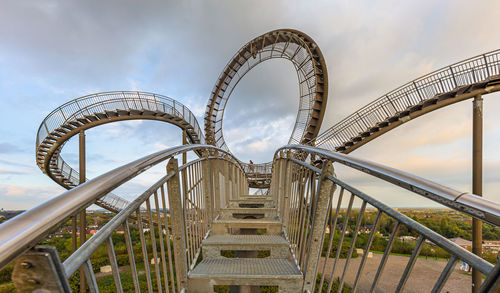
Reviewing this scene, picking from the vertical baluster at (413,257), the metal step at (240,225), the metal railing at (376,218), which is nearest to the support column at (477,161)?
the metal step at (240,225)

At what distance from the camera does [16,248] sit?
422mm

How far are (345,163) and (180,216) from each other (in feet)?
3.60

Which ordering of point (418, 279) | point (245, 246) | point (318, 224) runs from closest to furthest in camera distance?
point (318, 224) → point (245, 246) → point (418, 279)

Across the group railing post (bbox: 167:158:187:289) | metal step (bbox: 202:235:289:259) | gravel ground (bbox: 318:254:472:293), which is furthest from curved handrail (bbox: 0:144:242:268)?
gravel ground (bbox: 318:254:472:293)

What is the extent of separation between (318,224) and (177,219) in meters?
0.93

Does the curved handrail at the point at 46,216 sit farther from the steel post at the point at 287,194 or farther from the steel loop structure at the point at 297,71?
the steel loop structure at the point at 297,71

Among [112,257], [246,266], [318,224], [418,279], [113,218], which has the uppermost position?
[113,218]

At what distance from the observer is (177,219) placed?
1.64 m

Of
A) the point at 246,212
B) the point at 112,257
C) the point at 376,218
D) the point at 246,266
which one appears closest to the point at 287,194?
the point at 246,212

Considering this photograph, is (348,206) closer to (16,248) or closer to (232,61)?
(16,248)

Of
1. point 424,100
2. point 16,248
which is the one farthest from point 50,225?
point 424,100

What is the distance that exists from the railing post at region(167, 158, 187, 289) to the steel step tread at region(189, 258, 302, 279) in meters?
0.09

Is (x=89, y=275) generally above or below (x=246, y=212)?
above

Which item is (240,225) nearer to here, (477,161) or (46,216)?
(46,216)
